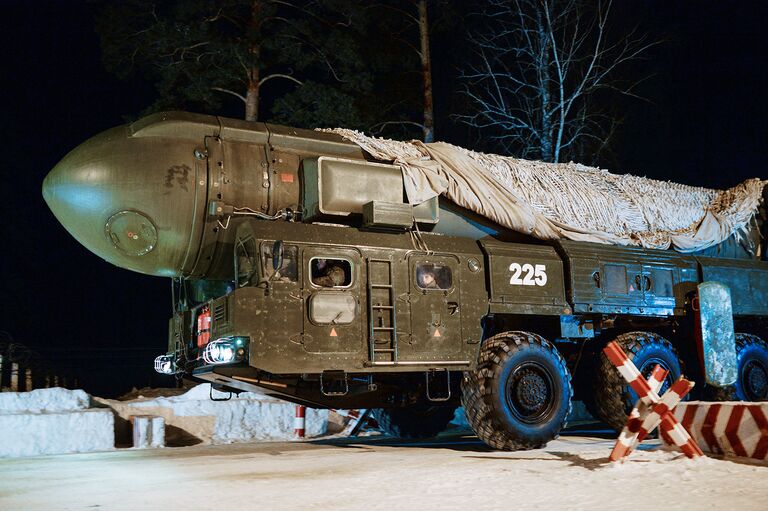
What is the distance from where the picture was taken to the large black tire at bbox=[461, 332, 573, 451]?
8.18 meters

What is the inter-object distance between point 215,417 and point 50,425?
2.24 m

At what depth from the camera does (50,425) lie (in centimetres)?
924

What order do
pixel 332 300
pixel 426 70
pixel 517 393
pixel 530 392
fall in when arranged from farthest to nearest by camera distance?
1. pixel 426 70
2. pixel 530 392
3. pixel 517 393
4. pixel 332 300

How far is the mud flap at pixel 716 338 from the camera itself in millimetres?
10266

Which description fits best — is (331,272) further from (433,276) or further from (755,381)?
(755,381)

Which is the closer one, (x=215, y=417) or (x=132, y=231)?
(x=132, y=231)

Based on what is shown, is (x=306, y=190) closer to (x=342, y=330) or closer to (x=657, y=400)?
(x=342, y=330)

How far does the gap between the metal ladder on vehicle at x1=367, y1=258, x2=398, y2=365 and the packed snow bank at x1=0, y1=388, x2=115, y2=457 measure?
13.3 ft

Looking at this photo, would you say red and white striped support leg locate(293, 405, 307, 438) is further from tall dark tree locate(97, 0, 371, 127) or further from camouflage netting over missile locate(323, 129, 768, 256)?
tall dark tree locate(97, 0, 371, 127)

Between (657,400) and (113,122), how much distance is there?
24439mm

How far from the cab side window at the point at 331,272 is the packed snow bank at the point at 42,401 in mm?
4238

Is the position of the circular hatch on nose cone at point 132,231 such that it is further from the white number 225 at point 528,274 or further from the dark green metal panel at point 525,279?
the white number 225 at point 528,274

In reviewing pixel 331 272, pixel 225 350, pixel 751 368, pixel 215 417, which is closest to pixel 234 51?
pixel 215 417

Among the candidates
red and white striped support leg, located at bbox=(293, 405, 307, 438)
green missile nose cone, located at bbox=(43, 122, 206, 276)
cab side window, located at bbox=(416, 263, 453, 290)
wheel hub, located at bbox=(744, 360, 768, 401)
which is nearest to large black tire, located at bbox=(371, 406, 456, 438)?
red and white striped support leg, located at bbox=(293, 405, 307, 438)
